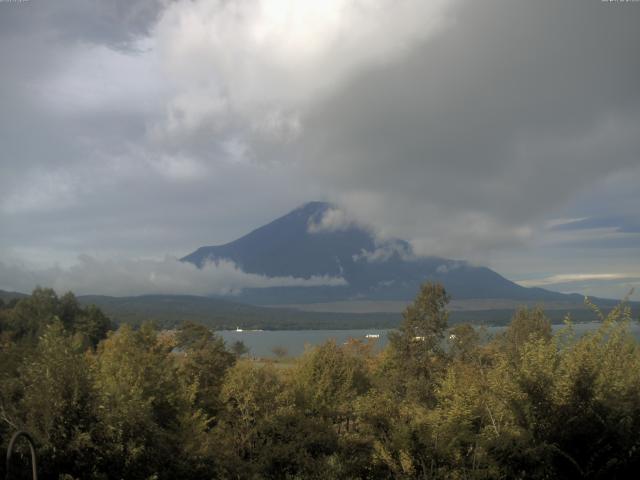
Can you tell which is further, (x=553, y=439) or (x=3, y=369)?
(x=3, y=369)

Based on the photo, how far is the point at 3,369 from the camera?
14.3 metres

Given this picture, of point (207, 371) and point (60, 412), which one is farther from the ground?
point (60, 412)

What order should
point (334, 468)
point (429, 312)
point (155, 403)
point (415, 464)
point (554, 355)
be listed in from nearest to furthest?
point (554, 355)
point (415, 464)
point (334, 468)
point (155, 403)
point (429, 312)

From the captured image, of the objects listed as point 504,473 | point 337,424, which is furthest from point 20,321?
point 504,473

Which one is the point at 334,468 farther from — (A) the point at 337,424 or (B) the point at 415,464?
(A) the point at 337,424

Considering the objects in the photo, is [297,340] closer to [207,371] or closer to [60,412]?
[207,371]

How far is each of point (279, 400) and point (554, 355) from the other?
39.7 ft

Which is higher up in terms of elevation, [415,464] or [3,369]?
[3,369]

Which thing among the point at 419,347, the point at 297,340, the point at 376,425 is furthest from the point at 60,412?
the point at 297,340

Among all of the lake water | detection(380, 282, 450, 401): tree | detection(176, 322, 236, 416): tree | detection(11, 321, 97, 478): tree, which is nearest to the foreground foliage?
detection(11, 321, 97, 478): tree

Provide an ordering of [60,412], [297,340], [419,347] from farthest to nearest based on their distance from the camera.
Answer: [297,340] < [419,347] < [60,412]

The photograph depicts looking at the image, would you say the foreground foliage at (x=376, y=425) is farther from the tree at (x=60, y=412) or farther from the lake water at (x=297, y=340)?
the lake water at (x=297, y=340)

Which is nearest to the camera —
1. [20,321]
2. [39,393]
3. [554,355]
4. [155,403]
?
[39,393]

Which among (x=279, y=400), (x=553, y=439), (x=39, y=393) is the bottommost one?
(x=279, y=400)
